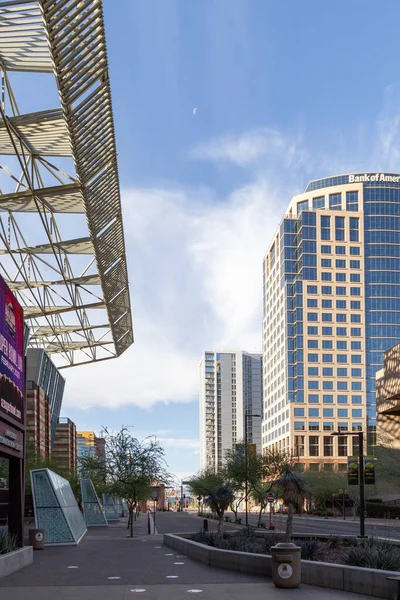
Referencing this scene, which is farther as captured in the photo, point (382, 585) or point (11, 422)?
point (11, 422)

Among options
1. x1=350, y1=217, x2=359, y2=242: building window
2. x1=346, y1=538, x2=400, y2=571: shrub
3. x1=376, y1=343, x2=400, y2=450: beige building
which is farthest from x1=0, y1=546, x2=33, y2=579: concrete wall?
x1=350, y1=217, x2=359, y2=242: building window

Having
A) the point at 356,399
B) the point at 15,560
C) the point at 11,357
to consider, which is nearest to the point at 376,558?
the point at 15,560

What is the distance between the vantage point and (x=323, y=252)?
162m

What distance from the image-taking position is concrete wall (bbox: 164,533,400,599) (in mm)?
15320

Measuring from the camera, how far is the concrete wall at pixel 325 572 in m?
15.3

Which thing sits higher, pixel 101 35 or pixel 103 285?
pixel 101 35

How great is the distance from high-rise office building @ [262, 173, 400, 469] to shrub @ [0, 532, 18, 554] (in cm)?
13058

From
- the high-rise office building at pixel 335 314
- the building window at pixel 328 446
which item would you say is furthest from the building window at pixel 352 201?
the building window at pixel 328 446

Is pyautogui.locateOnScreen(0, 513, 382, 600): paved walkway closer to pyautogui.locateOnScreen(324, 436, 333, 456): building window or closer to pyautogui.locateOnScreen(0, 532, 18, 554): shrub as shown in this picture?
pyautogui.locateOnScreen(0, 532, 18, 554): shrub

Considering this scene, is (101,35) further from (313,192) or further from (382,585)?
(313,192)

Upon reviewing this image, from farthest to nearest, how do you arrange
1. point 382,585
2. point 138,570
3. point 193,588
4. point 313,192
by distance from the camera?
1. point 313,192
2. point 138,570
3. point 193,588
4. point 382,585

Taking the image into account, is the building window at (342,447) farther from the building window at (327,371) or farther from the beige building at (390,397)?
the beige building at (390,397)

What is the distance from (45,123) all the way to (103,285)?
2116 centimetres

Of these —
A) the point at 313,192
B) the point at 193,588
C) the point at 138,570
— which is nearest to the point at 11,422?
the point at 138,570
